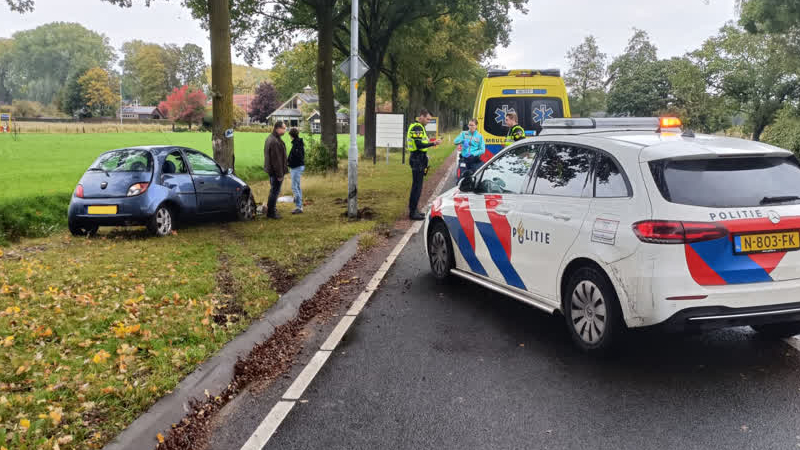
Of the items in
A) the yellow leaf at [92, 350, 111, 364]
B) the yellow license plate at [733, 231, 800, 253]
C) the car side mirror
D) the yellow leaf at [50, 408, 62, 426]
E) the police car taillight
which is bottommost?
the yellow leaf at [92, 350, 111, 364]

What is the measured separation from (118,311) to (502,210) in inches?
145

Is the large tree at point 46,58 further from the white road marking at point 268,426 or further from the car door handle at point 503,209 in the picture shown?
the white road marking at point 268,426

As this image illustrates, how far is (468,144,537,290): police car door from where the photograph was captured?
5.97 meters

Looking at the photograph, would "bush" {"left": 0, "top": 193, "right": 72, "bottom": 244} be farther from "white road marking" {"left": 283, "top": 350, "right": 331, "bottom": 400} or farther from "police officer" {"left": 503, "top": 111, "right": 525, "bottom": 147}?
"police officer" {"left": 503, "top": 111, "right": 525, "bottom": 147}

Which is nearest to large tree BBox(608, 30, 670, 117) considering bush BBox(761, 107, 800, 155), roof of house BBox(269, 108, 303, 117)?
bush BBox(761, 107, 800, 155)

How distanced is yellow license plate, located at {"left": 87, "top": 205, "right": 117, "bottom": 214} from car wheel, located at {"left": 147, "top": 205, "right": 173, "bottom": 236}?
56cm

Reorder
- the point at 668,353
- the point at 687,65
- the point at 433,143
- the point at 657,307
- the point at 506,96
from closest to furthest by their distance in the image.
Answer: the point at 657,307, the point at 668,353, the point at 433,143, the point at 506,96, the point at 687,65

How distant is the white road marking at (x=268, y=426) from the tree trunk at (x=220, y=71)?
10.2 metres

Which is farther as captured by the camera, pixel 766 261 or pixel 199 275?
pixel 199 275

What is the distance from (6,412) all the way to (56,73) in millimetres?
147993

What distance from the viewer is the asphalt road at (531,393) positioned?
12.1 feet

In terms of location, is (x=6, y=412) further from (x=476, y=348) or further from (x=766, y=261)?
(x=766, y=261)

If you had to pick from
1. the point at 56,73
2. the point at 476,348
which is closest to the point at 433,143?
the point at 476,348

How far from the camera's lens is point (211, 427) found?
3912mm
